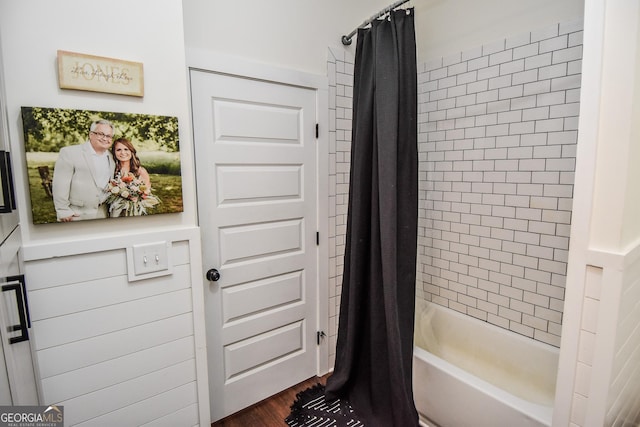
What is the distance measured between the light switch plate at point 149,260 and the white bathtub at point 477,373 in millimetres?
1421

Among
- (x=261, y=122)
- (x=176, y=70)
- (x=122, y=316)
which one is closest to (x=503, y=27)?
(x=261, y=122)

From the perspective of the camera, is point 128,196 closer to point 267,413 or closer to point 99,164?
point 99,164

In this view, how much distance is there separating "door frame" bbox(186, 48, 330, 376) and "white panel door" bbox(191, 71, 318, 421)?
0.04 m

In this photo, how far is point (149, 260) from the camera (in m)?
1.34

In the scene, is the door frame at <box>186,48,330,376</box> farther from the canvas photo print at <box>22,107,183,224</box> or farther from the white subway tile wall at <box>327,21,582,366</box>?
the canvas photo print at <box>22,107,183,224</box>

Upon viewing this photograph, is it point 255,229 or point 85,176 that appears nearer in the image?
point 85,176

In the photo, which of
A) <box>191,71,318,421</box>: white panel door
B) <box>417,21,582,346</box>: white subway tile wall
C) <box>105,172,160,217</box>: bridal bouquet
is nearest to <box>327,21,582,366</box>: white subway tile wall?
<box>417,21,582,346</box>: white subway tile wall

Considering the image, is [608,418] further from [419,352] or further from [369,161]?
[369,161]

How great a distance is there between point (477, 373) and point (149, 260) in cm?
204

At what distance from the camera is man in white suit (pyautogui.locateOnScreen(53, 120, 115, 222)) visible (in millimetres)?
1161

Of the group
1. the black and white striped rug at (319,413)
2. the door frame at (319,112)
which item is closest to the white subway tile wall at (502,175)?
the door frame at (319,112)

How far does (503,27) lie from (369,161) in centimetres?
109

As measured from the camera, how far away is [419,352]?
71.7 inches

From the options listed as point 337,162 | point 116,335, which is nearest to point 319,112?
point 337,162
